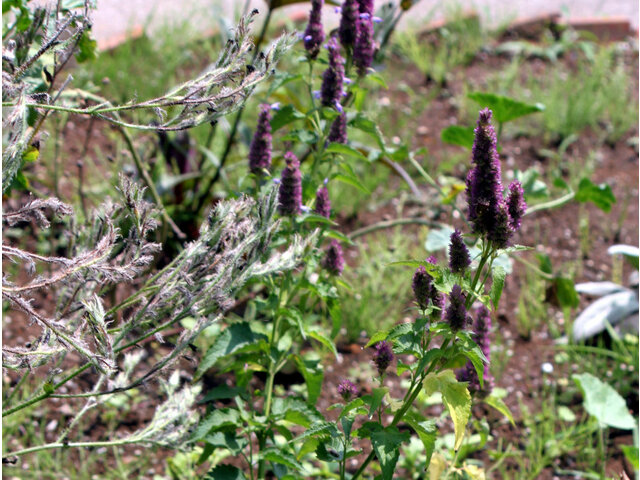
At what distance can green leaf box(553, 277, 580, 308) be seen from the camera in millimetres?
2980

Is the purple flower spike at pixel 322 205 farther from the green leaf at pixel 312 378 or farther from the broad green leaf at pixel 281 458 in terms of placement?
the broad green leaf at pixel 281 458

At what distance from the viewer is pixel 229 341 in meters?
2.13

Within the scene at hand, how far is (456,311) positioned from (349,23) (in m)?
0.96

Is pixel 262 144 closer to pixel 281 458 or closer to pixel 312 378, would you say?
pixel 312 378

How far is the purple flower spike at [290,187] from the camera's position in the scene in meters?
2.00

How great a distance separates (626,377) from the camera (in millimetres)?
3234

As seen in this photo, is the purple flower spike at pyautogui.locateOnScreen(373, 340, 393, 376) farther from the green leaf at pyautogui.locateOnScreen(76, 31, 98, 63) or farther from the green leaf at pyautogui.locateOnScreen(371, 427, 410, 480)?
the green leaf at pyautogui.locateOnScreen(76, 31, 98, 63)

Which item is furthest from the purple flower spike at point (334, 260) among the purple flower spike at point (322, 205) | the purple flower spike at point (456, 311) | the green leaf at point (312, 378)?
the purple flower spike at point (456, 311)

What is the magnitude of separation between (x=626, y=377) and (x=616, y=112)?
85.7 inches

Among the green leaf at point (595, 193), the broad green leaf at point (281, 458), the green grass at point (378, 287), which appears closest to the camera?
the broad green leaf at point (281, 458)

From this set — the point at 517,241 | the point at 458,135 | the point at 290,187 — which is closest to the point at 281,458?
the point at 290,187

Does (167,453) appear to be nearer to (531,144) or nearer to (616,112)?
(531,144)

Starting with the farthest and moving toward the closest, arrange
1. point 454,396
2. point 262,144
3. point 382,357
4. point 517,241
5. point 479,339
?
point 517,241, point 262,144, point 479,339, point 382,357, point 454,396

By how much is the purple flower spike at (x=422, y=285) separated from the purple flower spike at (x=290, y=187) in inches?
17.8
